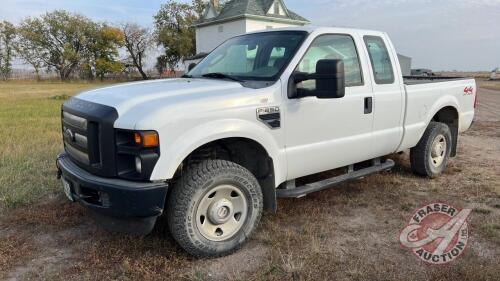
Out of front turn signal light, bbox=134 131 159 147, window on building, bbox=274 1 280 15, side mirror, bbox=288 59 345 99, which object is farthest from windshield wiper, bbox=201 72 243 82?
window on building, bbox=274 1 280 15

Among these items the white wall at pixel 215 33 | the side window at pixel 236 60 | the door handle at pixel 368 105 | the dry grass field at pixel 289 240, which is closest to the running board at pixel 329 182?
the dry grass field at pixel 289 240

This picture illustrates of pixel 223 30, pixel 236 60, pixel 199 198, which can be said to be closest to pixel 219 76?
pixel 236 60

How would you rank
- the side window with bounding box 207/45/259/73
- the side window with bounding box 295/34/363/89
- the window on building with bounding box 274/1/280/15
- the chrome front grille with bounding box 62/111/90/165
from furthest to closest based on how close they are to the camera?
the window on building with bounding box 274/1/280/15 → the side window with bounding box 207/45/259/73 → the side window with bounding box 295/34/363/89 → the chrome front grille with bounding box 62/111/90/165

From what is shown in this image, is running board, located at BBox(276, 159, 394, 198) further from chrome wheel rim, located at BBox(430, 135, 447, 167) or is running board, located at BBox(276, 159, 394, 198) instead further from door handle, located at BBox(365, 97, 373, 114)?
chrome wheel rim, located at BBox(430, 135, 447, 167)

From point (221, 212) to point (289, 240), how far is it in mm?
692

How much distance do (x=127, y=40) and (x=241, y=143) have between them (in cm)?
6309

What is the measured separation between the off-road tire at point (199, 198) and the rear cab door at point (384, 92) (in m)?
1.82

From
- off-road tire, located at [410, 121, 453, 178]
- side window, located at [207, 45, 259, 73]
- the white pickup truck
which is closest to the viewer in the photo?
the white pickup truck

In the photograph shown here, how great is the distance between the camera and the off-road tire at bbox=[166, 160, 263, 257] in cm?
332

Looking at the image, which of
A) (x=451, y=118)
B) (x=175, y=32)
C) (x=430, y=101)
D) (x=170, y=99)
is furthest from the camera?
(x=175, y=32)

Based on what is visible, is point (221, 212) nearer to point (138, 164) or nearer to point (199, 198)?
point (199, 198)

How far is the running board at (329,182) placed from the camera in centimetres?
400

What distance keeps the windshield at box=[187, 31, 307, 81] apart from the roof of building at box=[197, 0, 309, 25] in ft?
108

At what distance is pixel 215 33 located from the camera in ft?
133
